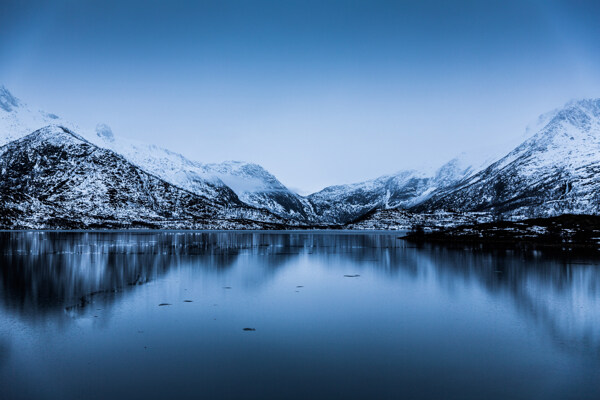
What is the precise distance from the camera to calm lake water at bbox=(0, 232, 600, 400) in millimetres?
19750

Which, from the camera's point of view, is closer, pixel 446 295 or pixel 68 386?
pixel 68 386

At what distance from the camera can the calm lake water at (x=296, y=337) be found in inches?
778

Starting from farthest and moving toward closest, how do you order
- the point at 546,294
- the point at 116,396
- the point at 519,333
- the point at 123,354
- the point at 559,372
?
the point at 546,294, the point at 519,333, the point at 123,354, the point at 559,372, the point at 116,396

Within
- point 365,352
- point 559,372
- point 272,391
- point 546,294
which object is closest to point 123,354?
point 272,391

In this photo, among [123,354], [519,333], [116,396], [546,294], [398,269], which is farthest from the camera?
[398,269]

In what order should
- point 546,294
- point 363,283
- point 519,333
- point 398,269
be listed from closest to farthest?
point 519,333, point 546,294, point 363,283, point 398,269

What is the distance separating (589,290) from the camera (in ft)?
149

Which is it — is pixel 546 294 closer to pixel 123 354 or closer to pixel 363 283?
pixel 363 283

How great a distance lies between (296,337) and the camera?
28375mm

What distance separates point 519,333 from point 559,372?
7.87m

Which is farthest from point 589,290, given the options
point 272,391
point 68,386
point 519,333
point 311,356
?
point 68,386

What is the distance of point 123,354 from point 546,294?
124 ft

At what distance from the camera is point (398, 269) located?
69.3m

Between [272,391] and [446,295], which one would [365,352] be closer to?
[272,391]
